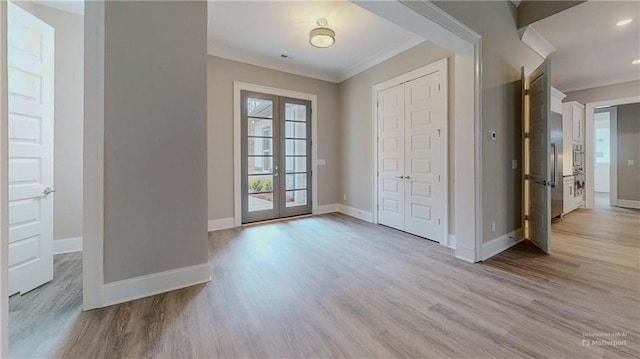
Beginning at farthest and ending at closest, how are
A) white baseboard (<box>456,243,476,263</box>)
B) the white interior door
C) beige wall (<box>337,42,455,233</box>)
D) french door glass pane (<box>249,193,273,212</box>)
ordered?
1. french door glass pane (<box>249,193,273,212</box>)
2. beige wall (<box>337,42,455,233</box>)
3. the white interior door
4. white baseboard (<box>456,243,476,263</box>)

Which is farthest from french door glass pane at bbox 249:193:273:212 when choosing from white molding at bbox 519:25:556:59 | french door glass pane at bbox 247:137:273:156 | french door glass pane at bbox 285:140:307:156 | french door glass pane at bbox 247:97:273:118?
white molding at bbox 519:25:556:59

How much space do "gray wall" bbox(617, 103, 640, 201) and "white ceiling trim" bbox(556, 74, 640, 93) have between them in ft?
4.48

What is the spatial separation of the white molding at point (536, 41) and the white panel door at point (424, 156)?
4.04ft

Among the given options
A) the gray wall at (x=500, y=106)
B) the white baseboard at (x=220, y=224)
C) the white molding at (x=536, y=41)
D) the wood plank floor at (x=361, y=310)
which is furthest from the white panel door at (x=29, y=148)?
the white molding at (x=536, y=41)

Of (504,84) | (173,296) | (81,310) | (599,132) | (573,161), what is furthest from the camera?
(599,132)

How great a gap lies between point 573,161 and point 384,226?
4.48 meters

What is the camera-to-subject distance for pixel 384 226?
4391 millimetres

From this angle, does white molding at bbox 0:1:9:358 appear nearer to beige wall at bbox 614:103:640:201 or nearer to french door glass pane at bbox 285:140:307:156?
french door glass pane at bbox 285:140:307:156

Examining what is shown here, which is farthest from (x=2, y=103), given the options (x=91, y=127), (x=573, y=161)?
(x=573, y=161)

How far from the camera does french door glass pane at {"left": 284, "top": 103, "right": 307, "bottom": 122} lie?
495 cm

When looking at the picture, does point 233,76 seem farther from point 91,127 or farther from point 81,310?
point 81,310

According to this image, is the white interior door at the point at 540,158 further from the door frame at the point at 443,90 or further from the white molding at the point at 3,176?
the white molding at the point at 3,176

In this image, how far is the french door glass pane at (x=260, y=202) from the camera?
4.67m

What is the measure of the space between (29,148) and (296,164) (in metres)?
3.59
